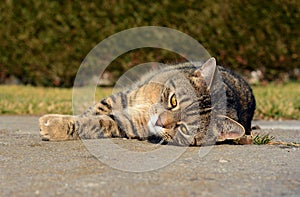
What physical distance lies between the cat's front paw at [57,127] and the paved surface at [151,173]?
0.10 meters

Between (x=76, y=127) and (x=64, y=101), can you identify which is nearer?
(x=76, y=127)

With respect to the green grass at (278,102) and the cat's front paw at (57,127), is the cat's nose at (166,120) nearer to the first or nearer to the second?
the cat's front paw at (57,127)

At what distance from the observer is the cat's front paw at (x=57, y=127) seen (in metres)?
5.21

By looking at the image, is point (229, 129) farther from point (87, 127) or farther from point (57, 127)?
point (57, 127)

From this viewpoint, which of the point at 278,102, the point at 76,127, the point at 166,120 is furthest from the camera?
the point at 278,102

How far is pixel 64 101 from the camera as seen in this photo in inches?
394

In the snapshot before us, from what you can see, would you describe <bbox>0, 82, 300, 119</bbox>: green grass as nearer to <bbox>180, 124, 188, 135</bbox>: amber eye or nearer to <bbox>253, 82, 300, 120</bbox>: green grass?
<bbox>253, 82, 300, 120</bbox>: green grass

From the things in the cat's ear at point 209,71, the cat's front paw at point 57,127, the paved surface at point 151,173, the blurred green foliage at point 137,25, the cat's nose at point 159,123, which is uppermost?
the blurred green foliage at point 137,25

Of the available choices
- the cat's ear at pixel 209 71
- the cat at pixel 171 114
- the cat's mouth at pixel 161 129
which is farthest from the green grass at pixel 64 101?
the cat's mouth at pixel 161 129

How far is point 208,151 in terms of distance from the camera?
4.85 meters

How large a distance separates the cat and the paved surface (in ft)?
0.42

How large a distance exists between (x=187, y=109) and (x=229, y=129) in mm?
397

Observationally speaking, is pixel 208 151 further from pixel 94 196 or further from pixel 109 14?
pixel 109 14

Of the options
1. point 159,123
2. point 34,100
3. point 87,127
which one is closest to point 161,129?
point 159,123
